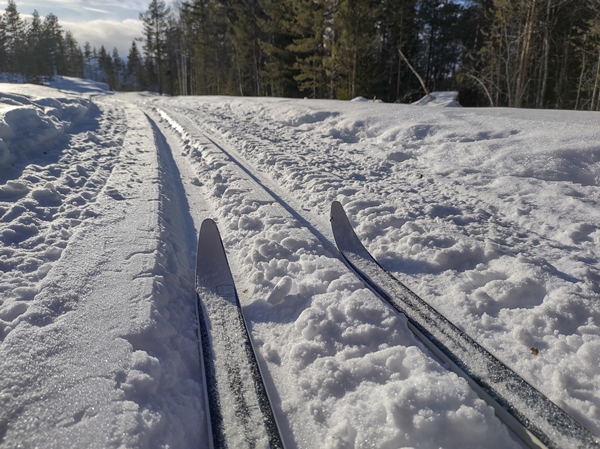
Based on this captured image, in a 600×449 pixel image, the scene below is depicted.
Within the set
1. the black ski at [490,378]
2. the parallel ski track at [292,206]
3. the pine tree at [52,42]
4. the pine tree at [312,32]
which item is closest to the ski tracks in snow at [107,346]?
the parallel ski track at [292,206]

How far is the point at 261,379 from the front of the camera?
2.11 metres

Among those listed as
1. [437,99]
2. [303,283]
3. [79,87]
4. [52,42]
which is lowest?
[303,283]

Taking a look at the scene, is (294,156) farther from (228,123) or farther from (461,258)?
(228,123)

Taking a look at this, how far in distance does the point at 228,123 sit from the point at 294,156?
5230 mm

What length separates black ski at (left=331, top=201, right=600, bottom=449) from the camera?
169 cm

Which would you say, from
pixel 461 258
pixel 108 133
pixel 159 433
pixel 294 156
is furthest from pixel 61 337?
pixel 108 133

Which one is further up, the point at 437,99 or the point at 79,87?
the point at 79,87

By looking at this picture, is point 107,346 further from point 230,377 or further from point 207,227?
point 207,227

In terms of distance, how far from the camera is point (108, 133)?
8.87 metres

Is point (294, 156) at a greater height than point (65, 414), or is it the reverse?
point (294, 156)

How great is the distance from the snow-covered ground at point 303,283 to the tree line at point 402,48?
1057 centimetres

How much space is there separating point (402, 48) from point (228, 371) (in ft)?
89.0

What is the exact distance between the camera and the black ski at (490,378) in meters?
1.69

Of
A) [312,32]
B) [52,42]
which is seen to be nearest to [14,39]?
[52,42]
